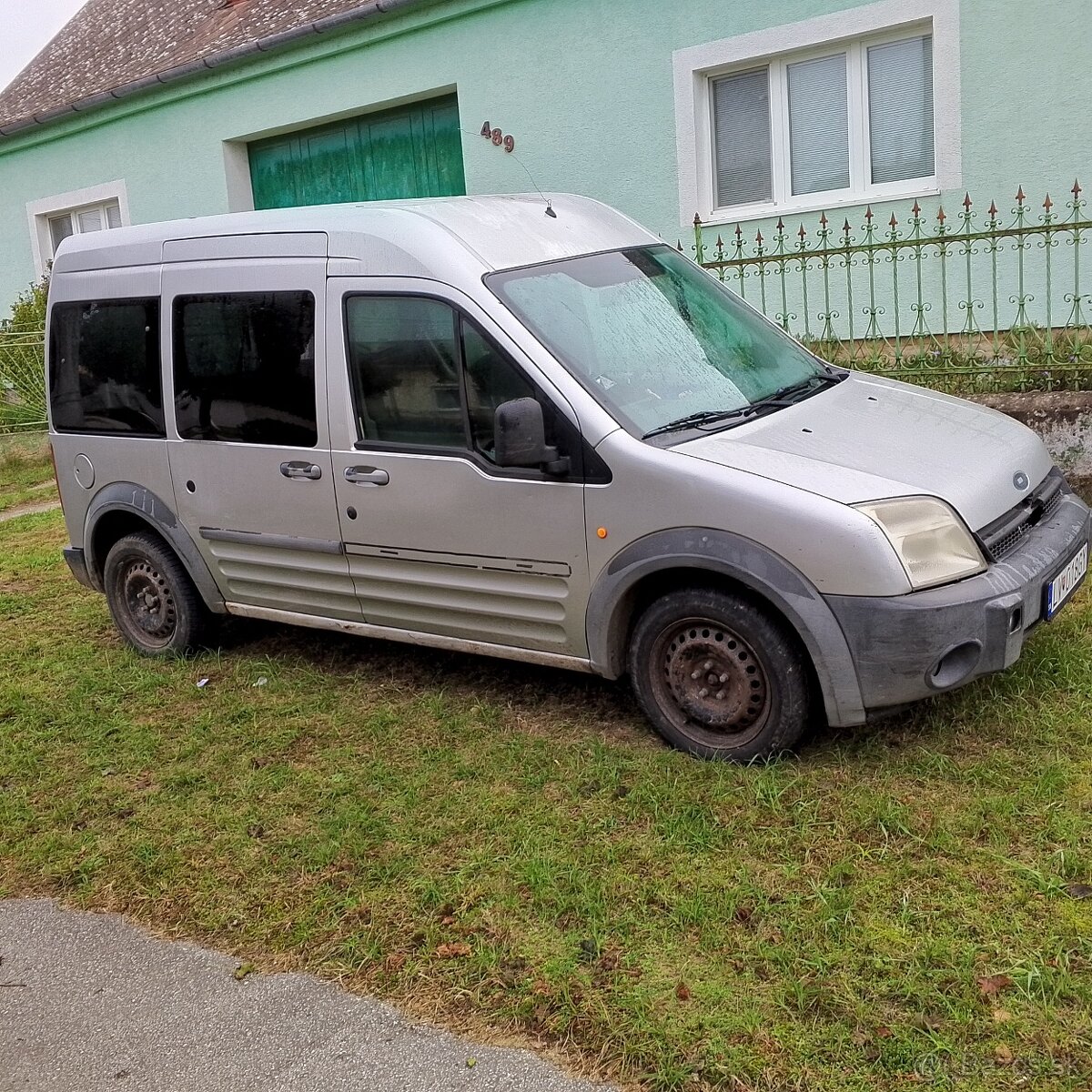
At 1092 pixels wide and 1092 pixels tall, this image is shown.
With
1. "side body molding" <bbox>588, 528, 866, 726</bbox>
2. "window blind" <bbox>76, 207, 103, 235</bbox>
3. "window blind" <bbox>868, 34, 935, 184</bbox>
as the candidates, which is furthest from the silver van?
"window blind" <bbox>76, 207, 103, 235</bbox>

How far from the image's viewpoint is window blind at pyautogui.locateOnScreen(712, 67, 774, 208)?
9.57 metres

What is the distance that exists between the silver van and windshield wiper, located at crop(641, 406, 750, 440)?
2 centimetres

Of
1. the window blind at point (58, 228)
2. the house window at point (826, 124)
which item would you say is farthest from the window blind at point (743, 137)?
the window blind at point (58, 228)

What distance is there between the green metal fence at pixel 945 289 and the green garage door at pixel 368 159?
124 inches

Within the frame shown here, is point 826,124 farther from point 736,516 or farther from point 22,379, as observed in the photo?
point 22,379

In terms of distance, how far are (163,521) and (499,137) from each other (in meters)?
6.12

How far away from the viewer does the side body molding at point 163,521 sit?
230 inches

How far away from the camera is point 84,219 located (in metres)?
15.1

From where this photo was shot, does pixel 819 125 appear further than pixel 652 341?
Yes

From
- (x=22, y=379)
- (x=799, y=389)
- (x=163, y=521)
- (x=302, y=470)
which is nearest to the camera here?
(x=799, y=389)

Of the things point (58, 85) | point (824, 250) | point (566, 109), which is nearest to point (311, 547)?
point (824, 250)

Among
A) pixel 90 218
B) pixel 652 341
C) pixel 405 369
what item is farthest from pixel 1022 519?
pixel 90 218

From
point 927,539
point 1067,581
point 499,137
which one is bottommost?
point 1067,581

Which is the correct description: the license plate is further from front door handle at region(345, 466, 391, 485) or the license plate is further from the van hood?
front door handle at region(345, 466, 391, 485)
